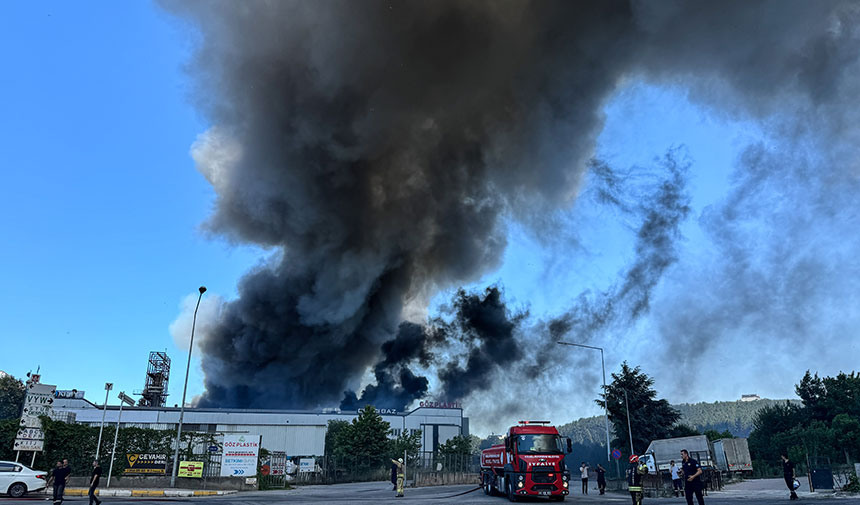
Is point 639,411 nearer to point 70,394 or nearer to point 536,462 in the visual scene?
point 536,462

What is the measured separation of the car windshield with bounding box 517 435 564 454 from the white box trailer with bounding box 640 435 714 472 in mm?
12652

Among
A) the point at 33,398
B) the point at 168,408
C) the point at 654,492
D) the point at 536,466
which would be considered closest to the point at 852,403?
the point at 654,492

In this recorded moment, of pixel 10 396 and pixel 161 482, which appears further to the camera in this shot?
pixel 10 396

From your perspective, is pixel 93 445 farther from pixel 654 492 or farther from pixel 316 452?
pixel 316 452

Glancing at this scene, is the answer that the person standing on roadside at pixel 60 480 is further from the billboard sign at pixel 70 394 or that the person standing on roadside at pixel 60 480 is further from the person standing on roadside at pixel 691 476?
the billboard sign at pixel 70 394

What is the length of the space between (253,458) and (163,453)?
16.5 feet

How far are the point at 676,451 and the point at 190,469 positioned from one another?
113ft

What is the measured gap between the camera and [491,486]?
25594 mm

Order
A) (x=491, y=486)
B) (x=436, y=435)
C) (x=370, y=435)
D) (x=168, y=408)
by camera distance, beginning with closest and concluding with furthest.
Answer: (x=491, y=486) → (x=370, y=435) → (x=168, y=408) → (x=436, y=435)

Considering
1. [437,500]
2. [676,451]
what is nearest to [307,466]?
[437,500]

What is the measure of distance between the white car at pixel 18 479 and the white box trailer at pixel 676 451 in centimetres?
3185

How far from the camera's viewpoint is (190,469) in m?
28.8

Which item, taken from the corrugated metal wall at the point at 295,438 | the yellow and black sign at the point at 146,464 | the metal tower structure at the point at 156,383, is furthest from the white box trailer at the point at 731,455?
the metal tower structure at the point at 156,383

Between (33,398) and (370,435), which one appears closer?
(33,398)
